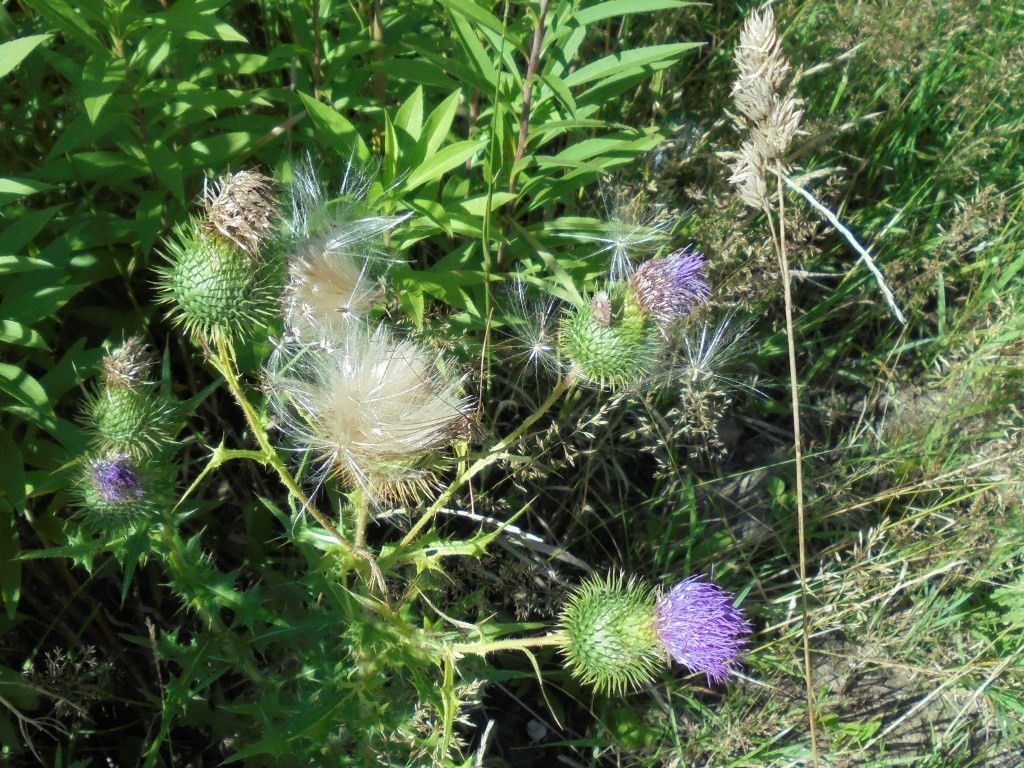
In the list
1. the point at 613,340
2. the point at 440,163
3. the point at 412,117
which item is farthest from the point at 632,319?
the point at 412,117

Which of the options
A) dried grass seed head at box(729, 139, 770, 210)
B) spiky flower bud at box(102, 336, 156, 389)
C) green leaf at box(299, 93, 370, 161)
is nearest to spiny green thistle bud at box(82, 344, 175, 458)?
spiky flower bud at box(102, 336, 156, 389)

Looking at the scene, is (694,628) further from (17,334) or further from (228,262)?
(17,334)

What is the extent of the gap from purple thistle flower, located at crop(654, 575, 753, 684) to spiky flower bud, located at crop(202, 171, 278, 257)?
137 cm

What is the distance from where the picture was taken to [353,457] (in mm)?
2275

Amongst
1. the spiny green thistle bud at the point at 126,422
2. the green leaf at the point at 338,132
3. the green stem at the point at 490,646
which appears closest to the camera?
the green stem at the point at 490,646

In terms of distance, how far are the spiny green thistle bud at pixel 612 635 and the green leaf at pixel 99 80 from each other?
1.83 metres

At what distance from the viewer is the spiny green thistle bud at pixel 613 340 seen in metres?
2.43

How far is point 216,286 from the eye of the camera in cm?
225

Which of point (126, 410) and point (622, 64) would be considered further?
point (622, 64)

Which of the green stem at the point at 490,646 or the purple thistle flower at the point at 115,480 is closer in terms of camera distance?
the green stem at the point at 490,646

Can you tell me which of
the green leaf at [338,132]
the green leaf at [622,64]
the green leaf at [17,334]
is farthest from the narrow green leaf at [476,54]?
the green leaf at [17,334]

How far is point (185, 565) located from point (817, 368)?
2666mm

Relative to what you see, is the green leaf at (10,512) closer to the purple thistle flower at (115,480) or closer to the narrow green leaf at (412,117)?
the purple thistle flower at (115,480)

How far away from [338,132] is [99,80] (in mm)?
652
